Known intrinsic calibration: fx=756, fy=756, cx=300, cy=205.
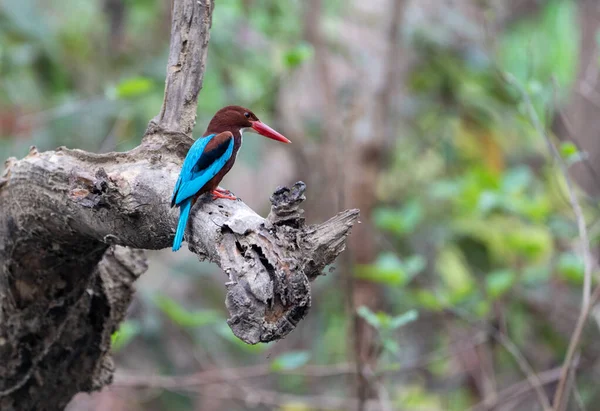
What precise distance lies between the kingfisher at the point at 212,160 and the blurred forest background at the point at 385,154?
1469mm

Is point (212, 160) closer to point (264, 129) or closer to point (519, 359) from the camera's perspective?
point (264, 129)

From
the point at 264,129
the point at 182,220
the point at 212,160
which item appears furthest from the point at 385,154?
the point at 182,220

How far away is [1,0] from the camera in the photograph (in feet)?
14.9

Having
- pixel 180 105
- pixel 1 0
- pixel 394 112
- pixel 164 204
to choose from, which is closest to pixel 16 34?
pixel 1 0

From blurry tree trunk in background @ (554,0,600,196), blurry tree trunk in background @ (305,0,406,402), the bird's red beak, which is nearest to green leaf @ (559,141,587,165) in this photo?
the bird's red beak

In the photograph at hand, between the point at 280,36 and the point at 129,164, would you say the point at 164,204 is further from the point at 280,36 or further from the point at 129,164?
the point at 280,36

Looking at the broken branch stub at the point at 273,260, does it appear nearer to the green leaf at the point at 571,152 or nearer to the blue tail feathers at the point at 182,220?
the blue tail feathers at the point at 182,220

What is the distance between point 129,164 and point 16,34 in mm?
3051

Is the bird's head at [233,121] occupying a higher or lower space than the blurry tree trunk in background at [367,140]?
lower

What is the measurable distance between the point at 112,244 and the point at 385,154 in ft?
11.1

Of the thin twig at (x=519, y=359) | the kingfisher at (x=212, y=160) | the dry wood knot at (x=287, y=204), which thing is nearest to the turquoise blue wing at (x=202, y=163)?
the kingfisher at (x=212, y=160)

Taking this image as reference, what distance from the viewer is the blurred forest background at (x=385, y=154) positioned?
4488 mm

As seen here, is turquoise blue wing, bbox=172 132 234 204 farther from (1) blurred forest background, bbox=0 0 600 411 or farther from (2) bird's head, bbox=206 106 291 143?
(1) blurred forest background, bbox=0 0 600 411

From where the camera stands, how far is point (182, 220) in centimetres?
182
